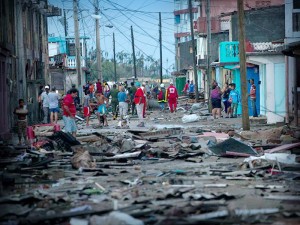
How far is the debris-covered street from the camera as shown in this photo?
418 inches

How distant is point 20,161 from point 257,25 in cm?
3523

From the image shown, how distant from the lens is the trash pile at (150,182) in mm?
10625

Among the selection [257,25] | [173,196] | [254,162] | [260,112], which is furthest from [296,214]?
[257,25]

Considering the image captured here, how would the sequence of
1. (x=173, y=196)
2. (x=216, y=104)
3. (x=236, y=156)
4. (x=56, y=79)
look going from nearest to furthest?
(x=173, y=196)
(x=236, y=156)
(x=216, y=104)
(x=56, y=79)

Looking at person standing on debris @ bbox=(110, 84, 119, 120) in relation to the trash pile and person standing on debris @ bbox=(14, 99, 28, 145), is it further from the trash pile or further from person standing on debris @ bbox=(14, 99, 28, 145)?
the trash pile

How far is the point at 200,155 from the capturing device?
19.1 meters

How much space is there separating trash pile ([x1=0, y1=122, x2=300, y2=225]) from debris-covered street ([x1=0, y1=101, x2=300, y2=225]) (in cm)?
2

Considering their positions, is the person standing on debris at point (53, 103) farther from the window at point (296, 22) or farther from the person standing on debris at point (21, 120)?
the window at point (296, 22)

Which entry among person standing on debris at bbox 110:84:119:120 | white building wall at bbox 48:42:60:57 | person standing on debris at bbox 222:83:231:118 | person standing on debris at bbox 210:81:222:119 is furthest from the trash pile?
white building wall at bbox 48:42:60:57

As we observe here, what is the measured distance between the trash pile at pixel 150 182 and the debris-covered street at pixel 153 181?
2 centimetres

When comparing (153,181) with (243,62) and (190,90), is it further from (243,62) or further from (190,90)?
(190,90)

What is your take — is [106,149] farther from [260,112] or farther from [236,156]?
[260,112]

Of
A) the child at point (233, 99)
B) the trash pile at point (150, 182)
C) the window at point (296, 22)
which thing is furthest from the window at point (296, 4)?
the trash pile at point (150, 182)

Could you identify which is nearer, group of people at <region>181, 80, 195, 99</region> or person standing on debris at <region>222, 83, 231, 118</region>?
person standing on debris at <region>222, 83, 231, 118</region>
